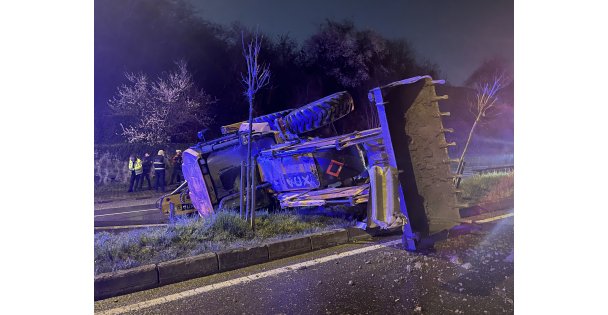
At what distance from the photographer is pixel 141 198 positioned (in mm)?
3650

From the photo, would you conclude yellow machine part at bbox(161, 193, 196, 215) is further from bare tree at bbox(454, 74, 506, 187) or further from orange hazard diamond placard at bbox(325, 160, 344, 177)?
bare tree at bbox(454, 74, 506, 187)

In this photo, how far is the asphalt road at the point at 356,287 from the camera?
221 cm

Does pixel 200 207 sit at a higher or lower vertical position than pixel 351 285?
higher

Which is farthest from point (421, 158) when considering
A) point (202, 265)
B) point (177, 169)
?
point (177, 169)

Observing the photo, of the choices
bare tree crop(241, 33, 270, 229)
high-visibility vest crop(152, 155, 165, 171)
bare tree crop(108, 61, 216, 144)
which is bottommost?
high-visibility vest crop(152, 155, 165, 171)

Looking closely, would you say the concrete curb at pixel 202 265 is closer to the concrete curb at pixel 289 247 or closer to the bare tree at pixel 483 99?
the concrete curb at pixel 289 247

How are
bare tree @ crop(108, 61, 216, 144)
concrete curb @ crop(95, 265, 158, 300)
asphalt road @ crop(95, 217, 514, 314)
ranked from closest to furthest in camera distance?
asphalt road @ crop(95, 217, 514, 314) < concrete curb @ crop(95, 265, 158, 300) < bare tree @ crop(108, 61, 216, 144)

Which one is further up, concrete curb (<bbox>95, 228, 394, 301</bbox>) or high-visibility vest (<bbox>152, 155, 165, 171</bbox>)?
high-visibility vest (<bbox>152, 155, 165, 171</bbox>)

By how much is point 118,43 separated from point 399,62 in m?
2.11

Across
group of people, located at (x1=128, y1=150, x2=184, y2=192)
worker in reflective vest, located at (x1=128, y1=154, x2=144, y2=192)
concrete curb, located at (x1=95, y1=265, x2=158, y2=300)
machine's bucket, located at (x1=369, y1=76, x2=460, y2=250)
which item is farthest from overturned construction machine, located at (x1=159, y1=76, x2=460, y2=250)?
concrete curb, located at (x1=95, y1=265, x2=158, y2=300)

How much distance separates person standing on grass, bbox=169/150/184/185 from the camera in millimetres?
3779

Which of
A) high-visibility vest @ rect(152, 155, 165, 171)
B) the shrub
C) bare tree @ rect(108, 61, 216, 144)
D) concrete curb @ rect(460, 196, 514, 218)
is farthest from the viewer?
concrete curb @ rect(460, 196, 514, 218)

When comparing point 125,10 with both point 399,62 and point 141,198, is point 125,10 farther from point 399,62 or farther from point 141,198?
point 399,62
